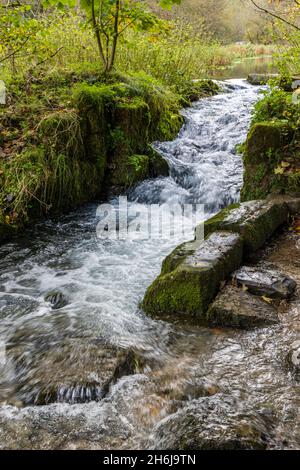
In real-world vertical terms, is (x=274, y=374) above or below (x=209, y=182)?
below

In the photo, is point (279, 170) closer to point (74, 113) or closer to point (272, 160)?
point (272, 160)

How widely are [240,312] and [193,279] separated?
415 millimetres

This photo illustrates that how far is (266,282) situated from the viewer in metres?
3.10

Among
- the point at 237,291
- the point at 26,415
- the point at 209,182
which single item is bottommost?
the point at 26,415

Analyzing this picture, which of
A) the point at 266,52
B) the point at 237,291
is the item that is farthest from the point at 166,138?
the point at 266,52

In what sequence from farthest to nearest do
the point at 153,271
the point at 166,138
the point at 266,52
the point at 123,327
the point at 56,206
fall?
the point at 266,52 < the point at 166,138 < the point at 56,206 < the point at 153,271 < the point at 123,327

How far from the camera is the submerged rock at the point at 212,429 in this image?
179 cm

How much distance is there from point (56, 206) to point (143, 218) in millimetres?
1173

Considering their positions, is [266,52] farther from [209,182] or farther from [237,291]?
[237,291]

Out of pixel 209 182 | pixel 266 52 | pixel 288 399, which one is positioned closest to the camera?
pixel 288 399

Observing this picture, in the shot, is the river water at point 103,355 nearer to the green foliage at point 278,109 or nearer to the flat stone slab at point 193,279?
the flat stone slab at point 193,279

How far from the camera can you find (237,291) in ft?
10.1

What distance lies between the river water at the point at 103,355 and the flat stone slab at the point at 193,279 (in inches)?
6.2

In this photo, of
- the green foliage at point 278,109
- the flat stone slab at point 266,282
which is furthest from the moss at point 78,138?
the flat stone slab at point 266,282
